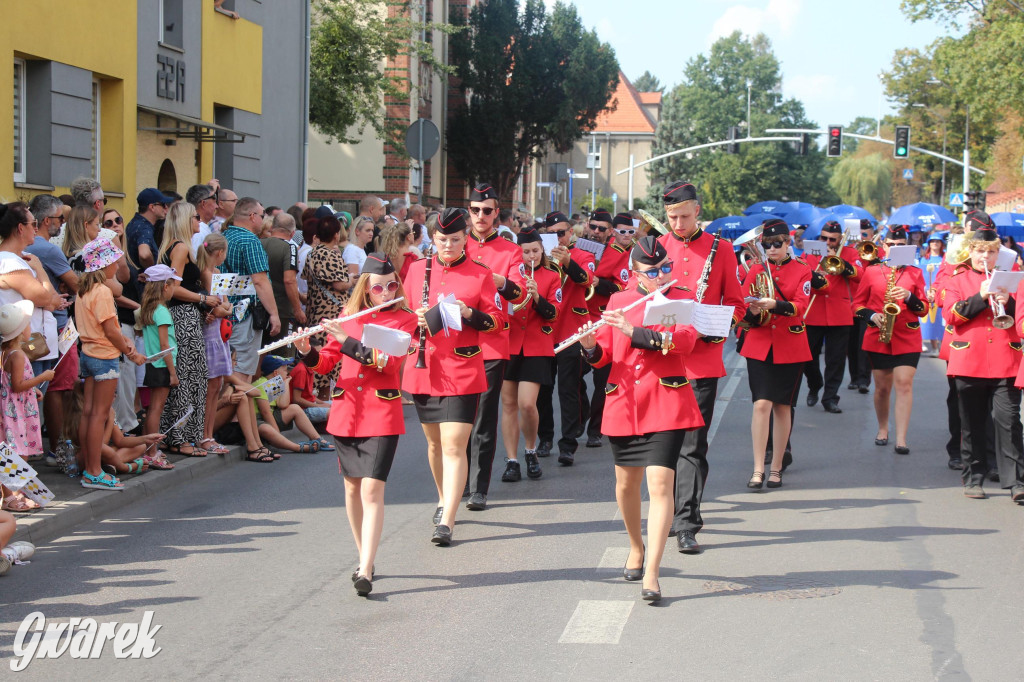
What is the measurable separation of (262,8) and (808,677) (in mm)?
19655

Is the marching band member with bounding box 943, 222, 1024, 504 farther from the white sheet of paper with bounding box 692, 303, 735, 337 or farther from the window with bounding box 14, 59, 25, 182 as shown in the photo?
the window with bounding box 14, 59, 25, 182

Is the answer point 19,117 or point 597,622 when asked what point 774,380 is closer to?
point 597,622

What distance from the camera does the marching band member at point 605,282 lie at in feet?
35.5

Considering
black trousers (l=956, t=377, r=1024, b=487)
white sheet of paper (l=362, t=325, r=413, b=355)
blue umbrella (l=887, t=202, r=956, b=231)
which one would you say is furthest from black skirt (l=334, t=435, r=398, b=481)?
blue umbrella (l=887, t=202, r=956, b=231)

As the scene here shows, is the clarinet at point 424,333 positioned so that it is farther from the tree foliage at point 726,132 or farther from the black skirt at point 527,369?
the tree foliage at point 726,132

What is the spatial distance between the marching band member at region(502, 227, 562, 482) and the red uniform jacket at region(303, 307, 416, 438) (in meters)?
2.92

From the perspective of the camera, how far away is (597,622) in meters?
5.87

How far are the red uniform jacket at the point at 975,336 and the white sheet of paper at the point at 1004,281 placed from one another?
0.55 ft

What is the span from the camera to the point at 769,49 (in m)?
106

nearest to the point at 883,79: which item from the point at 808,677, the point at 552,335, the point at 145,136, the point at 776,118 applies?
the point at 776,118

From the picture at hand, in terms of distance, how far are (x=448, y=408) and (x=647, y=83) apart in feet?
500

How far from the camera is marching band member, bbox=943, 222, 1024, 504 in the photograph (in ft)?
29.4

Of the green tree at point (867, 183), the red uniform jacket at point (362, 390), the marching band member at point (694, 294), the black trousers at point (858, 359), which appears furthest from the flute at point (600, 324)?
the green tree at point (867, 183)

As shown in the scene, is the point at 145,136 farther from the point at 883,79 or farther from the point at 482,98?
the point at 883,79
